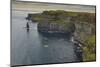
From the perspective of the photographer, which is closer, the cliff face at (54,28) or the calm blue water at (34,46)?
the calm blue water at (34,46)

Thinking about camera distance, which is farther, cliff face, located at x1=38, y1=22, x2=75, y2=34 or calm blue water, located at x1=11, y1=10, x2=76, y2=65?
cliff face, located at x1=38, y1=22, x2=75, y2=34

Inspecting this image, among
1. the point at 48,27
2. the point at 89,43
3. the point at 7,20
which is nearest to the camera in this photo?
the point at 7,20

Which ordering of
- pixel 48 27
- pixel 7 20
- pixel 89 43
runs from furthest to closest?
1. pixel 89 43
2. pixel 48 27
3. pixel 7 20

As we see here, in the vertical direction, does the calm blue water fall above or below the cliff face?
below

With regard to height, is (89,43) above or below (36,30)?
below

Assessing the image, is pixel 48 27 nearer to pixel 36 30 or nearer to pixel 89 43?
pixel 36 30

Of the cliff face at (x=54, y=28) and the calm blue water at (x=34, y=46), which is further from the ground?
the cliff face at (x=54, y=28)

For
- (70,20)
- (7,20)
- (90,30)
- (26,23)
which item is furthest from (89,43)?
(7,20)

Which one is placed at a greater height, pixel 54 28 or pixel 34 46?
pixel 54 28
